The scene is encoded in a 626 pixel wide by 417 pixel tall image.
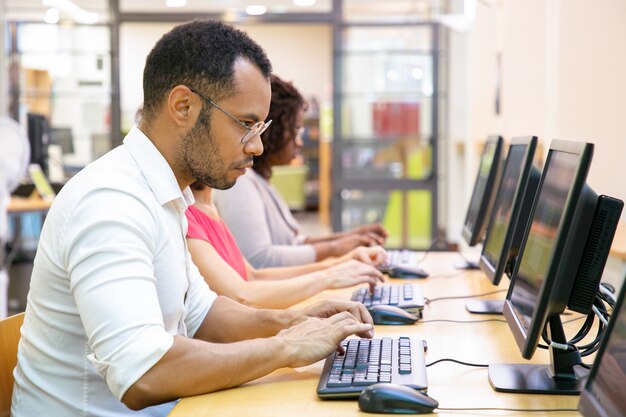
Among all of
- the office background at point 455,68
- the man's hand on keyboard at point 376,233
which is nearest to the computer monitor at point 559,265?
the office background at point 455,68

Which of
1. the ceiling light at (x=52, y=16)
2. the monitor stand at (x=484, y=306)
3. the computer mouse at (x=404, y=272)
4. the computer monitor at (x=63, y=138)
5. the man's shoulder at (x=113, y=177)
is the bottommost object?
the computer mouse at (x=404, y=272)

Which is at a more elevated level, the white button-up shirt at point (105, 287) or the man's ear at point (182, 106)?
the man's ear at point (182, 106)

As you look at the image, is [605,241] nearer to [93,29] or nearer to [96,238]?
[96,238]

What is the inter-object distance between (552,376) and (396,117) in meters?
5.75

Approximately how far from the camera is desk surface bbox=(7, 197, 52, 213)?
16.6 ft

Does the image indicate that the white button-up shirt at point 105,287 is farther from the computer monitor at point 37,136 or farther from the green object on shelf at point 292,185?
the green object on shelf at point 292,185

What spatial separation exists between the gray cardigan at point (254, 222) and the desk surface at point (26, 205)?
7.82 feet

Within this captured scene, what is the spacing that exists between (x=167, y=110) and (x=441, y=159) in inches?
230

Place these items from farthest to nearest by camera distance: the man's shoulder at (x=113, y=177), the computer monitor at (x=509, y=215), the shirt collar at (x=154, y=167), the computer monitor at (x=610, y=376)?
1. the computer monitor at (x=509, y=215)
2. the shirt collar at (x=154, y=167)
3. the man's shoulder at (x=113, y=177)
4. the computer monitor at (x=610, y=376)

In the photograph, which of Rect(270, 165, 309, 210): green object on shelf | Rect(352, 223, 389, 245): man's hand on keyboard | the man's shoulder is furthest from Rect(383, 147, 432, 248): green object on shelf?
the man's shoulder

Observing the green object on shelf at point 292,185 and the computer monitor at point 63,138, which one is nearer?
the computer monitor at point 63,138

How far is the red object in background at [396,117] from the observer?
23.5ft

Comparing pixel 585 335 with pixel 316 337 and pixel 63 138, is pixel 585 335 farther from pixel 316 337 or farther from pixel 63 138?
pixel 63 138

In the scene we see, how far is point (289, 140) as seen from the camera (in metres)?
3.15
